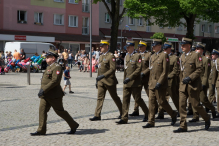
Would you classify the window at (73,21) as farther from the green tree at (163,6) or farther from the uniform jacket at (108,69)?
the uniform jacket at (108,69)

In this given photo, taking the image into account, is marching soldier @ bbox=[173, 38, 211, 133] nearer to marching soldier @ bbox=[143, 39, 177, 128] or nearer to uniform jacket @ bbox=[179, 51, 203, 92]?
uniform jacket @ bbox=[179, 51, 203, 92]

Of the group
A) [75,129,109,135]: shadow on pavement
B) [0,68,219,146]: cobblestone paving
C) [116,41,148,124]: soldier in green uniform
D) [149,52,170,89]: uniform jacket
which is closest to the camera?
[0,68,219,146]: cobblestone paving

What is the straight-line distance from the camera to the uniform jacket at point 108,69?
9352 millimetres

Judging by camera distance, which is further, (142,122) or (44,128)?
(142,122)

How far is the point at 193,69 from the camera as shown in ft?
27.1

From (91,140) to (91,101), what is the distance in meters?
5.75

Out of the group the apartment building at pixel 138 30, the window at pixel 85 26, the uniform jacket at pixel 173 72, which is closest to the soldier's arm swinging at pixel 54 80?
the uniform jacket at pixel 173 72

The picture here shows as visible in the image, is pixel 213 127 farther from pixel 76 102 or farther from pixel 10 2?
pixel 10 2

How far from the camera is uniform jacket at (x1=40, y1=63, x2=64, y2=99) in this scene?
296 inches

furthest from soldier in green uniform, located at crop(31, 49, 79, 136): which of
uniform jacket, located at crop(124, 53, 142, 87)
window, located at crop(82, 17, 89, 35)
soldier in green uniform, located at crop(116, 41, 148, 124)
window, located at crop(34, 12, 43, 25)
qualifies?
window, located at crop(82, 17, 89, 35)

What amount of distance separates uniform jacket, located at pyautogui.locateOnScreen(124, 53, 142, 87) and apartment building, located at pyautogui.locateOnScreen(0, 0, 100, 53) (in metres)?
33.6

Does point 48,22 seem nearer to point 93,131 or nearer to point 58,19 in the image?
point 58,19

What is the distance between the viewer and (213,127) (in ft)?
28.7

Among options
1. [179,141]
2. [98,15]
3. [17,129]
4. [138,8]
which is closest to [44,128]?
[17,129]
